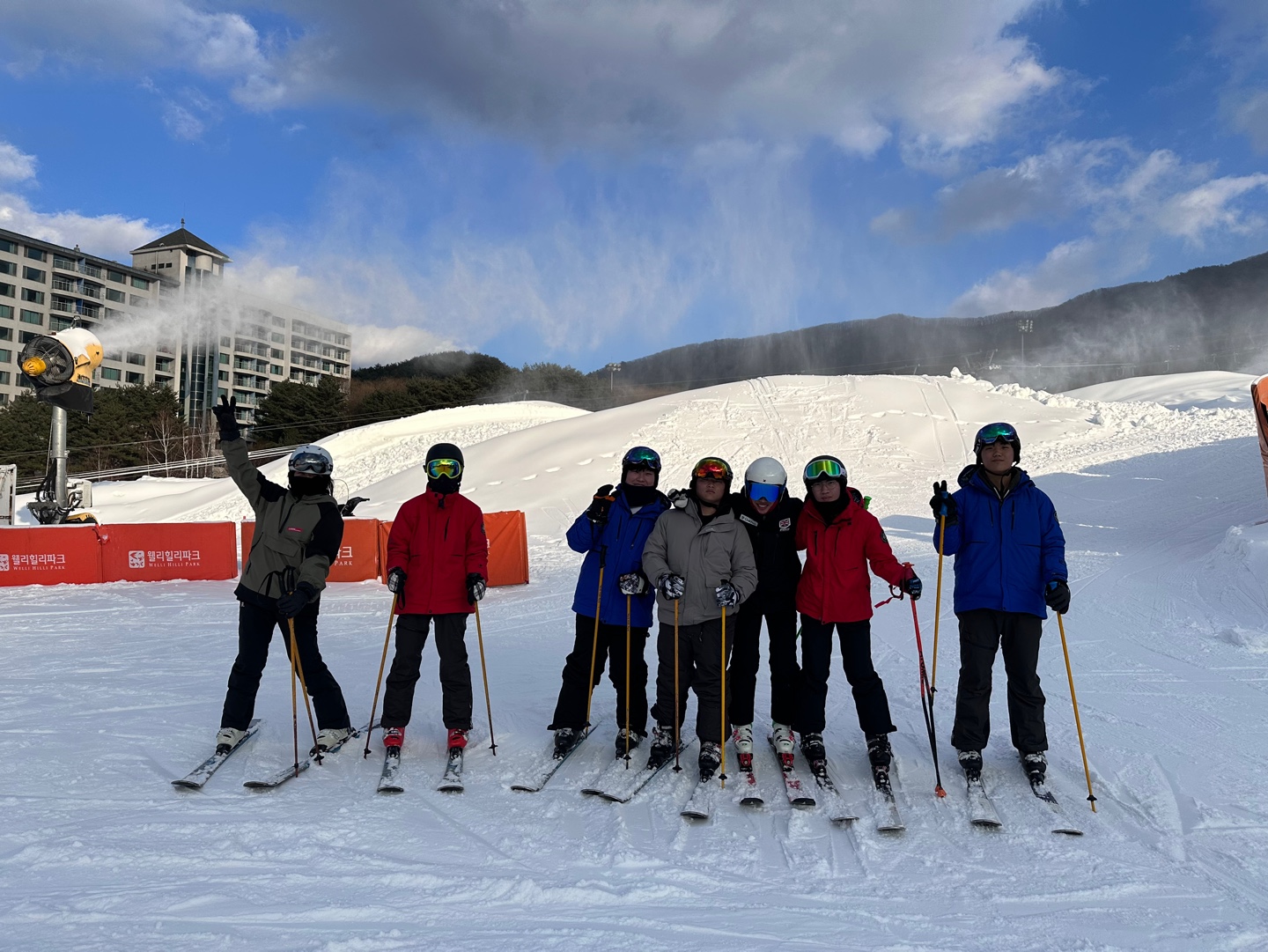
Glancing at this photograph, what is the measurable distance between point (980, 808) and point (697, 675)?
1591 mm

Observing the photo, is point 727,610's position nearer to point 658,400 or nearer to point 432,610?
point 432,610

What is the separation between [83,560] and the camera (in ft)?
43.2

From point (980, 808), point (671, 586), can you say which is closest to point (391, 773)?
point (671, 586)

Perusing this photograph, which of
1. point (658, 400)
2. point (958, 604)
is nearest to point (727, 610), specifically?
point (958, 604)

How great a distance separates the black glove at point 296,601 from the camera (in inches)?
185

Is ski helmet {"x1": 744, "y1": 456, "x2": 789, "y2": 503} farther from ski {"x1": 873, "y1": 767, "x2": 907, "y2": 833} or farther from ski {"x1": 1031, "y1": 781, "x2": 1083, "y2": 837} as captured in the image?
ski {"x1": 1031, "y1": 781, "x2": 1083, "y2": 837}

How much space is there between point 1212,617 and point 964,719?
19.2 ft

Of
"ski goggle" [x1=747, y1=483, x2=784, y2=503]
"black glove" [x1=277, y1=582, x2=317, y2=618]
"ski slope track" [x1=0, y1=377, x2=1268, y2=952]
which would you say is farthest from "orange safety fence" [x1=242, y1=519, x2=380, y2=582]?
"ski goggle" [x1=747, y1=483, x2=784, y2=503]

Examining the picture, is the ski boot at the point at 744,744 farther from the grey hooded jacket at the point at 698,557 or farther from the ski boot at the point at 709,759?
the grey hooded jacket at the point at 698,557

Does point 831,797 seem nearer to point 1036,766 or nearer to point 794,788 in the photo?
point 794,788

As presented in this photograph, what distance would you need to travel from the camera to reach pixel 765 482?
4.95 m

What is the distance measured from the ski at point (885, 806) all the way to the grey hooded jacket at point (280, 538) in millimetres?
3274

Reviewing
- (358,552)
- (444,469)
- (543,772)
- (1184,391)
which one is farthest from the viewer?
(1184,391)

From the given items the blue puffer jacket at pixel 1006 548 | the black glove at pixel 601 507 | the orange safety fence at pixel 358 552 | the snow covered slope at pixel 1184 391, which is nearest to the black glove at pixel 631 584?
the black glove at pixel 601 507
